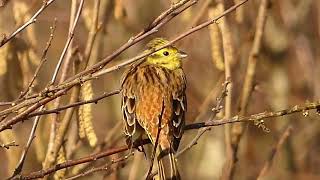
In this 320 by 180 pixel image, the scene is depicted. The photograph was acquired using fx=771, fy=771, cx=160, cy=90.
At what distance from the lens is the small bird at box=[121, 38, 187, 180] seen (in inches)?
150

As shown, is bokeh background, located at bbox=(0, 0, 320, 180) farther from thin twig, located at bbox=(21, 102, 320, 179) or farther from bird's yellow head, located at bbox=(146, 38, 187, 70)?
thin twig, located at bbox=(21, 102, 320, 179)

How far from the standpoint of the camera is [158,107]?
13.0 ft

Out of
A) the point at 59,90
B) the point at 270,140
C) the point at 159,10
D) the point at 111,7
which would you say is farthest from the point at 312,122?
the point at 59,90

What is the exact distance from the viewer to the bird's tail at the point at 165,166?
366 cm

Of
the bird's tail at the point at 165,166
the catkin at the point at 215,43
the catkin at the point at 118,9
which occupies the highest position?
the catkin at the point at 118,9

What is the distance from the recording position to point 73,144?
4.22m

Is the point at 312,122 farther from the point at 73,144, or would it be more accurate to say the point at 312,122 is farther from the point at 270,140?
the point at 73,144

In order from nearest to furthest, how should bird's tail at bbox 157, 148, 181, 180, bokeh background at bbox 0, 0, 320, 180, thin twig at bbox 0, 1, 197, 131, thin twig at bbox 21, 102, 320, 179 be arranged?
1. thin twig at bbox 0, 1, 197, 131
2. thin twig at bbox 21, 102, 320, 179
3. bird's tail at bbox 157, 148, 181, 180
4. bokeh background at bbox 0, 0, 320, 180

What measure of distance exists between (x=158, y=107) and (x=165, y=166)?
31 cm

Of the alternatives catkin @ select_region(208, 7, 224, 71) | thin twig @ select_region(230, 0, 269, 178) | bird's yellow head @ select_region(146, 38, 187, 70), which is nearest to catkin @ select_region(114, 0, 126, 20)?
bird's yellow head @ select_region(146, 38, 187, 70)

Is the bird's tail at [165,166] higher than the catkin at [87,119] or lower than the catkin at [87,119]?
lower

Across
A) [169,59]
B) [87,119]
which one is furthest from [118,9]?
[87,119]

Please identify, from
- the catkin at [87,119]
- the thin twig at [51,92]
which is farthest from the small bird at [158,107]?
the thin twig at [51,92]

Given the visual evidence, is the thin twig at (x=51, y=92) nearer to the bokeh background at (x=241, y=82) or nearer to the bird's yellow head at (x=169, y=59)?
the bird's yellow head at (x=169, y=59)
